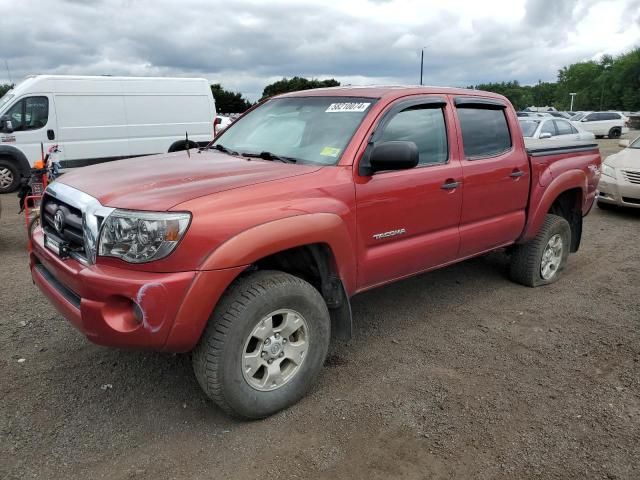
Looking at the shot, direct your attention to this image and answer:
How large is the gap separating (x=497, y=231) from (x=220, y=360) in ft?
8.89

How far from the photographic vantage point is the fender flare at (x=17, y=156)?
10875 millimetres

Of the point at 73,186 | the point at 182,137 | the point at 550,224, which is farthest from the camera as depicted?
the point at 182,137

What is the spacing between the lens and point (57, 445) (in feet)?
8.95

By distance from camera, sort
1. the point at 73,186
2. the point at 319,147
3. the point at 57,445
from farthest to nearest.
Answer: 1. the point at 319,147
2. the point at 73,186
3. the point at 57,445

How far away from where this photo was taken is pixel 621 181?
872 cm

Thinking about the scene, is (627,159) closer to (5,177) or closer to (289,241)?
(289,241)

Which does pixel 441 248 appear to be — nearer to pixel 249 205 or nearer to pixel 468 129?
pixel 468 129

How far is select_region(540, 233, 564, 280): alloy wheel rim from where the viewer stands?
5.12 meters

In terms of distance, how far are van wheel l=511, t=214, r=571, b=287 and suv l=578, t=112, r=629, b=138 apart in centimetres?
2866

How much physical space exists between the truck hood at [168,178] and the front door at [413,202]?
0.52 meters

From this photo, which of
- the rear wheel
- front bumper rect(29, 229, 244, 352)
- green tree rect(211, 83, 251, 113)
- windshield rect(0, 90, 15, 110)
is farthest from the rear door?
green tree rect(211, 83, 251, 113)

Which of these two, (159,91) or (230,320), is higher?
(159,91)

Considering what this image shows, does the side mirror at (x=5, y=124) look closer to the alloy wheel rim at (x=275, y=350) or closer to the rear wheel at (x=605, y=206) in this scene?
the alloy wheel rim at (x=275, y=350)

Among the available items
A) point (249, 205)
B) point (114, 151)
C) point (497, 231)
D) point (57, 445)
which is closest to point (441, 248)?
point (497, 231)
